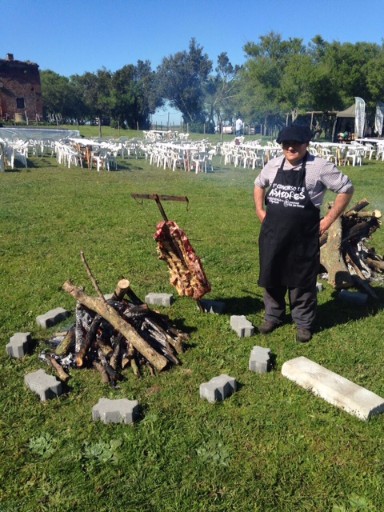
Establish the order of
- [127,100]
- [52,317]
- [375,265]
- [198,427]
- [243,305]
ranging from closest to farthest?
[198,427] → [52,317] → [243,305] → [375,265] → [127,100]

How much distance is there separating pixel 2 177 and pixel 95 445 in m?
14.5

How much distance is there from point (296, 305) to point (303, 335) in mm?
311

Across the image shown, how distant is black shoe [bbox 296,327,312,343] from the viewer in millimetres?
4379

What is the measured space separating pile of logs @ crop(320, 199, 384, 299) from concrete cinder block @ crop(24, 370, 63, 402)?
3750 mm

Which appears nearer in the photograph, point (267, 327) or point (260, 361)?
point (260, 361)

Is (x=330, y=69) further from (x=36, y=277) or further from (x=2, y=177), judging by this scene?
(x=36, y=277)

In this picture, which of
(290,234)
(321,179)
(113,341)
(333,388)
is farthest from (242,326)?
(321,179)

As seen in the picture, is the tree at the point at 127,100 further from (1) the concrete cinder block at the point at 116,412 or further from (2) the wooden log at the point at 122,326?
(1) the concrete cinder block at the point at 116,412

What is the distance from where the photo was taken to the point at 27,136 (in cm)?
2605

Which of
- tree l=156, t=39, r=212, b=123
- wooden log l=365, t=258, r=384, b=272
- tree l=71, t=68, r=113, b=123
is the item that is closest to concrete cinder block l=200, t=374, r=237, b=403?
wooden log l=365, t=258, r=384, b=272

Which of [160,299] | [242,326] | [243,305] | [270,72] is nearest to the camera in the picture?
[242,326]

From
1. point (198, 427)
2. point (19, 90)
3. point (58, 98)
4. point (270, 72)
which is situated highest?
point (270, 72)

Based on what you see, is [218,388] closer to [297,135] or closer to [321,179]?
[321,179]

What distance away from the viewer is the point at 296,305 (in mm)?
4418
